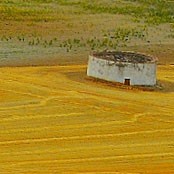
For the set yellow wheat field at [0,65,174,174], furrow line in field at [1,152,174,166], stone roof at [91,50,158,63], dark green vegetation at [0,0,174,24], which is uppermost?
dark green vegetation at [0,0,174,24]

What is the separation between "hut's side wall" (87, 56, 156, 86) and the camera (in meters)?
16.2

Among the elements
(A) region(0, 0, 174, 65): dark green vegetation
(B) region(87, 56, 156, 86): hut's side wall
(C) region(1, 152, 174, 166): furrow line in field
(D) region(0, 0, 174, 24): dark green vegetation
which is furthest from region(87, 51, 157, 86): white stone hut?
(D) region(0, 0, 174, 24): dark green vegetation

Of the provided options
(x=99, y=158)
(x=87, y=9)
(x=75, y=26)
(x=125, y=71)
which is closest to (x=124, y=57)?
(x=125, y=71)

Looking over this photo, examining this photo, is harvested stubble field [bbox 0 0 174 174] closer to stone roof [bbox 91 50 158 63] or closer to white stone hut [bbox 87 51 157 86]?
white stone hut [bbox 87 51 157 86]

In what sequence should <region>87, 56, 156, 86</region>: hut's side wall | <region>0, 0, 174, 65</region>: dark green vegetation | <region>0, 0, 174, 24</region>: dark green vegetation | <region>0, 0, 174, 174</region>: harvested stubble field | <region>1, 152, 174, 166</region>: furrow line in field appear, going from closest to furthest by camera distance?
<region>1, 152, 174, 166</region>: furrow line in field, <region>0, 0, 174, 174</region>: harvested stubble field, <region>87, 56, 156, 86</region>: hut's side wall, <region>0, 0, 174, 65</region>: dark green vegetation, <region>0, 0, 174, 24</region>: dark green vegetation

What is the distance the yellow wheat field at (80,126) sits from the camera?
1151cm

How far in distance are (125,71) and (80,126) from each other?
3134 millimetres

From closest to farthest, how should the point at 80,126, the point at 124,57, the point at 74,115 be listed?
the point at 80,126
the point at 74,115
the point at 124,57

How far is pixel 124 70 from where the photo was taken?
639 inches

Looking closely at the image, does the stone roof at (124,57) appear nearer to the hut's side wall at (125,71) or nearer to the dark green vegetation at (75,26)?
the hut's side wall at (125,71)

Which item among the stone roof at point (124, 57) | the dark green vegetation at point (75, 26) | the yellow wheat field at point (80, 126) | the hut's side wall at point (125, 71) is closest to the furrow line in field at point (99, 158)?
the yellow wheat field at point (80, 126)

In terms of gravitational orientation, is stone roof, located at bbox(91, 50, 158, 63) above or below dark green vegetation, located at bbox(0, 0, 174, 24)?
below

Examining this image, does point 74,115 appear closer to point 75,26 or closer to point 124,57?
point 124,57

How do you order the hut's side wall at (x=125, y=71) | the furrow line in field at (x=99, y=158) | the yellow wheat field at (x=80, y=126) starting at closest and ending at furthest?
1. the furrow line in field at (x=99, y=158)
2. the yellow wheat field at (x=80, y=126)
3. the hut's side wall at (x=125, y=71)
